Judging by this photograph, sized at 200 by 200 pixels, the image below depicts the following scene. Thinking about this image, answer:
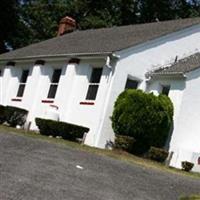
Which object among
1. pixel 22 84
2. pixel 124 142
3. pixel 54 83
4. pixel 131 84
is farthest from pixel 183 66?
pixel 22 84

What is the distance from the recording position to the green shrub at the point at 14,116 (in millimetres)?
29219

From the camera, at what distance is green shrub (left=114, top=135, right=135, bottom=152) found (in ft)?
82.5

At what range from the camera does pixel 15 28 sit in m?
54.0

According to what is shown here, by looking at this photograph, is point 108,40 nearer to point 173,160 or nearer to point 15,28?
point 173,160

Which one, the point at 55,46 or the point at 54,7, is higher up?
the point at 54,7

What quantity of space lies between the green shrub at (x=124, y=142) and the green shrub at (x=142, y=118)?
1.35 ft

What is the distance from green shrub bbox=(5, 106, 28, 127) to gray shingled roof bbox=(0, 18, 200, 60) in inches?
146

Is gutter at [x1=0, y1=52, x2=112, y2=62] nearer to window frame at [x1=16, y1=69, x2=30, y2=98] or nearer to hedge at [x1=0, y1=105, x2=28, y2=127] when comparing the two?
window frame at [x1=16, y1=69, x2=30, y2=98]

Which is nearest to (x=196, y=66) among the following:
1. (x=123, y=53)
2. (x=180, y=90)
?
(x=180, y=90)

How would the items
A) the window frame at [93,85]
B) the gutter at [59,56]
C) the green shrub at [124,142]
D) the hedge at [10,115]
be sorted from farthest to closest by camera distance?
the hedge at [10,115], the window frame at [93,85], the gutter at [59,56], the green shrub at [124,142]

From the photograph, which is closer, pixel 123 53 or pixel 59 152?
pixel 59 152

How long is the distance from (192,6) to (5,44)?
58.1 feet

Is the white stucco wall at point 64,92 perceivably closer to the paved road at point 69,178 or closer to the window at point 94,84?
the window at point 94,84

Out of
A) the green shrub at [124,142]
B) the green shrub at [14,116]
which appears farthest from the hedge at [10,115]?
the green shrub at [124,142]
